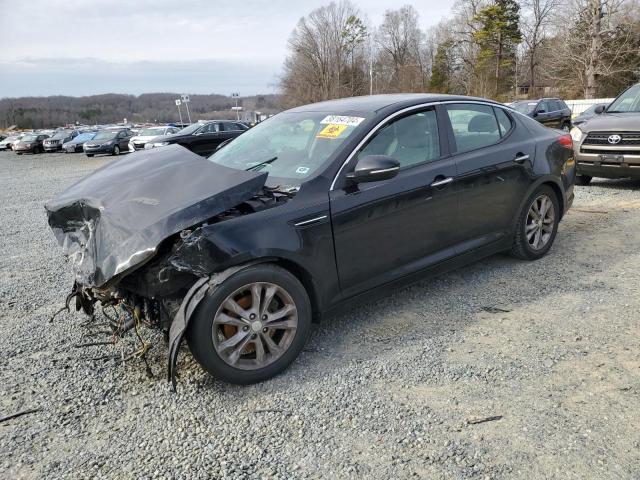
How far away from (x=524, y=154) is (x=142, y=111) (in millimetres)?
155264

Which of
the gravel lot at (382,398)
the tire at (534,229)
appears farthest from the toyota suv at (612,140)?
the gravel lot at (382,398)

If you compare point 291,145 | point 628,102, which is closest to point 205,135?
point 628,102

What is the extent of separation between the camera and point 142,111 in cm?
14500

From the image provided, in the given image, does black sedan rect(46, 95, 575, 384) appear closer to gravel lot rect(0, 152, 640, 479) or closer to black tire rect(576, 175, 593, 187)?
gravel lot rect(0, 152, 640, 479)

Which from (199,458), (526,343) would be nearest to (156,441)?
(199,458)

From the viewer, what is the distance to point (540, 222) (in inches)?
187

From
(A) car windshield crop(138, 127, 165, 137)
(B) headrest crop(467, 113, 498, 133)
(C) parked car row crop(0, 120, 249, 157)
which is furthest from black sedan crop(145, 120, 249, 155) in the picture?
(B) headrest crop(467, 113, 498, 133)

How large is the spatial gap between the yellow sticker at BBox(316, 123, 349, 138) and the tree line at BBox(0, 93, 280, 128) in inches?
4116

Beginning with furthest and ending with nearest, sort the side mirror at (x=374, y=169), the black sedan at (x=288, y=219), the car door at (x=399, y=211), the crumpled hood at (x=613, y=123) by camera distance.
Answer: the crumpled hood at (x=613, y=123), the car door at (x=399, y=211), the side mirror at (x=374, y=169), the black sedan at (x=288, y=219)

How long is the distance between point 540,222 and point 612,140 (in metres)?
3.82

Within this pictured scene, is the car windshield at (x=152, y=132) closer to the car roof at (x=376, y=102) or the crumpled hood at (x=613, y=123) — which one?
the crumpled hood at (x=613, y=123)

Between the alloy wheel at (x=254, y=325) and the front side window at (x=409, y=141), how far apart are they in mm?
1178

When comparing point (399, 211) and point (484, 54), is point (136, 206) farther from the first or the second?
point (484, 54)

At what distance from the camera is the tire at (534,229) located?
180 inches
